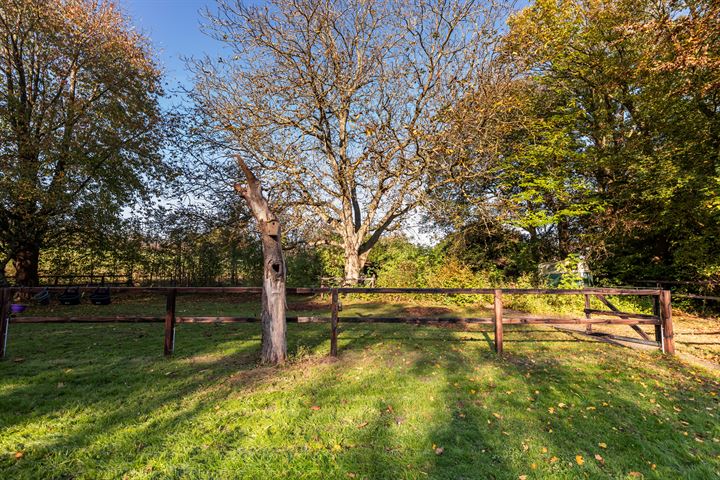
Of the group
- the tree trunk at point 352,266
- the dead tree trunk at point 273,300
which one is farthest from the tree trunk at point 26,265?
the dead tree trunk at point 273,300

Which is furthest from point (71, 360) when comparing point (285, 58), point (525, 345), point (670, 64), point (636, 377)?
point (670, 64)

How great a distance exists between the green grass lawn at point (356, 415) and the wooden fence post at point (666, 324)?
1.76ft

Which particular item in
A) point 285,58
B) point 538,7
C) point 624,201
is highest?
point 538,7

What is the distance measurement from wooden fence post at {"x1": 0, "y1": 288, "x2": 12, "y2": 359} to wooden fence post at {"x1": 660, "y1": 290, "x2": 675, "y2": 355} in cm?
1051

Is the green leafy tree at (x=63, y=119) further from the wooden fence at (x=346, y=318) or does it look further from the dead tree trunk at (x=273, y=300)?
the dead tree trunk at (x=273, y=300)

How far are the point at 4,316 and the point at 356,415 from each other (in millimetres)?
5796

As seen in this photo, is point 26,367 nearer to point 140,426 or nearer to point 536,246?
point 140,426

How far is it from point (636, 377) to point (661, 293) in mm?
2067

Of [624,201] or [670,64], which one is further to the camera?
[624,201]

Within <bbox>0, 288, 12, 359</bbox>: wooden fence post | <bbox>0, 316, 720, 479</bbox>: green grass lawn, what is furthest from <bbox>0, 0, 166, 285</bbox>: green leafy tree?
<bbox>0, 316, 720, 479</bbox>: green grass lawn

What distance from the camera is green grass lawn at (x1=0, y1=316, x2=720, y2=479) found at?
103 inches

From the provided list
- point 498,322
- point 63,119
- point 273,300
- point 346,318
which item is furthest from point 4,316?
point 63,119

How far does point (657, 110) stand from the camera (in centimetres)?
1135

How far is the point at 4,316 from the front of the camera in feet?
17.5
